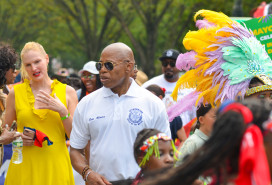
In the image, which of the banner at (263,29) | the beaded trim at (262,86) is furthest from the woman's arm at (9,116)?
the banner at (263,29)

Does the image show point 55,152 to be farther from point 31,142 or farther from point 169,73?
point 169,73

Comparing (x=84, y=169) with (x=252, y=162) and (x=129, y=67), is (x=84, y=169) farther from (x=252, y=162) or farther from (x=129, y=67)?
(x=252, y=162)

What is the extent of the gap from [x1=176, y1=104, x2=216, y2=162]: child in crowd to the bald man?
333 mm

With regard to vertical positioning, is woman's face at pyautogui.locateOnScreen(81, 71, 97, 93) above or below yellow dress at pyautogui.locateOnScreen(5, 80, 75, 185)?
above

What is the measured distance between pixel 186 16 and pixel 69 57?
21.4 m

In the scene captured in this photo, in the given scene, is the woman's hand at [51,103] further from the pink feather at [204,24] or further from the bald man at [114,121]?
the pink feather at [204,24]

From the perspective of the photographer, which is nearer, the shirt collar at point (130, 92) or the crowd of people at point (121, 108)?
the crowd of people at point (121, 108)

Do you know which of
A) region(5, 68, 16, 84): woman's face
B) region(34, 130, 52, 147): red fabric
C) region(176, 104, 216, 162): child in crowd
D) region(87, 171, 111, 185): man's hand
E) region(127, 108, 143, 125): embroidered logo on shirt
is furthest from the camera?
region(5, 68, 16, 84): woman's face

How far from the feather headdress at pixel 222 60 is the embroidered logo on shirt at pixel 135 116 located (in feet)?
2.02

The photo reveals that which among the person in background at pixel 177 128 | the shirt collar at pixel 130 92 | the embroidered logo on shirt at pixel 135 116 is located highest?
the shirt collar at pixel 130 92

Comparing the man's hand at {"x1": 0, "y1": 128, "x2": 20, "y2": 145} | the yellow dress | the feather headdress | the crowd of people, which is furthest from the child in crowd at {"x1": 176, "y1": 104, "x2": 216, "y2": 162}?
the man's hand at {"x1": 0, "y1": 128, "x2": 20, "y2": 145}

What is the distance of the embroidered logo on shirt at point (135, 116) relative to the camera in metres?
5.04

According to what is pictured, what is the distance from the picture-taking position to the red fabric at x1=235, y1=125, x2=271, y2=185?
7.80ft

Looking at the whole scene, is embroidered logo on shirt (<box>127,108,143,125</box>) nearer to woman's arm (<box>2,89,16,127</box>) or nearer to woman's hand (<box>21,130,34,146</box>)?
woman's hand (<box>21,130,34,146</box>)
